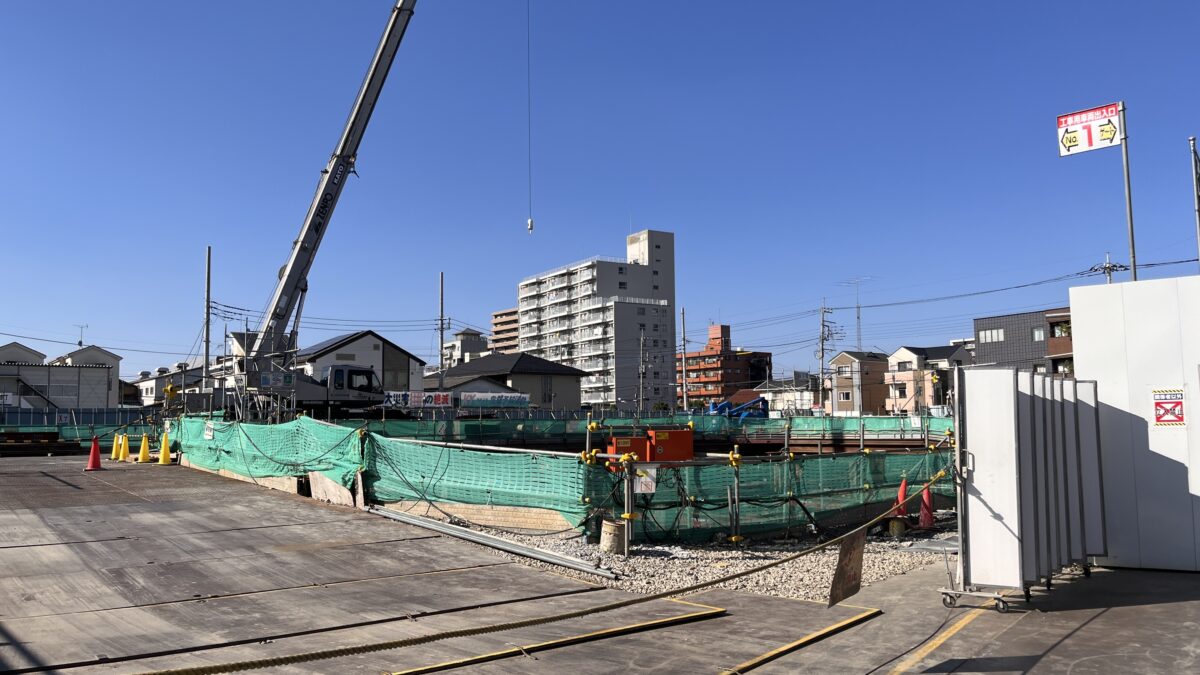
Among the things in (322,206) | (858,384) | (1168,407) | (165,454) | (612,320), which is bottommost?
(165,454)

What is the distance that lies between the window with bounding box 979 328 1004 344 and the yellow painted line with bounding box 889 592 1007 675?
258ft

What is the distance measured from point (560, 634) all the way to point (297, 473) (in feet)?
42.1

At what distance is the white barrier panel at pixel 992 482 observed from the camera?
25.9 feet

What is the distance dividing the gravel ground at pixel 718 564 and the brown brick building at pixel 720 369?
134691 millimetres

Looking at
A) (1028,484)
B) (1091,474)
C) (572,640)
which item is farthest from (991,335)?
(572,640)

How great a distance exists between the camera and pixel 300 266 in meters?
34.2

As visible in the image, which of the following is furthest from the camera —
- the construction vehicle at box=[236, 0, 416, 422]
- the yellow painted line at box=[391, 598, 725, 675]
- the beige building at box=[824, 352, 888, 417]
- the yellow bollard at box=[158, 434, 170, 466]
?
the beige building at box=[824, 352, 888, 417]

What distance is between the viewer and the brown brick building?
490 ft

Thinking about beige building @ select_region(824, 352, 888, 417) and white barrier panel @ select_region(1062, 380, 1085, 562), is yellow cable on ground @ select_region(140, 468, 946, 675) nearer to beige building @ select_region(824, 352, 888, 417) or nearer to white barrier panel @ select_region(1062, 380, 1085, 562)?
white barrier panel @ select_region(1062, 380, 1085, 562)

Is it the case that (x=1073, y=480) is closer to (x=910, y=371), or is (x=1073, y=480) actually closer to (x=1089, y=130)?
(x=1089, y=130)

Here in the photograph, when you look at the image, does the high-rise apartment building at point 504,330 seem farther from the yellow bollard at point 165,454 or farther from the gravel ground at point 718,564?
the gravel ground at point 718,564

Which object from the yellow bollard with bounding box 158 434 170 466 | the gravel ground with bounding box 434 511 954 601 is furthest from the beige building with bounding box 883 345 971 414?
the gravel ground with bounding box 434 511 954 601

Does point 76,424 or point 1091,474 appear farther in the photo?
point 76,424

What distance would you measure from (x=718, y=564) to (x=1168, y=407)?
6.01 meters
